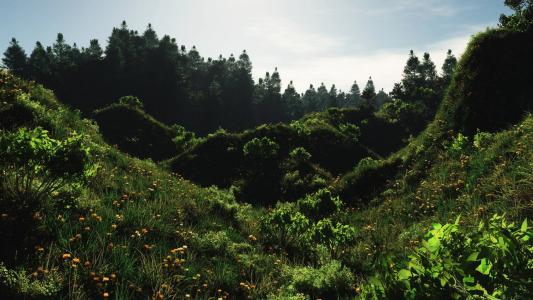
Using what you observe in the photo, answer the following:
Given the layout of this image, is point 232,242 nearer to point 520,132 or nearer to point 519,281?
point 519,281

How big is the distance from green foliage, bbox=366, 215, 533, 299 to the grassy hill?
1 cm

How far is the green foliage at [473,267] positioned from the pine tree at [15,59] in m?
87.9

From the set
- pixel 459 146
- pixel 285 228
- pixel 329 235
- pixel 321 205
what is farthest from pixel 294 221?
pixel 459 146

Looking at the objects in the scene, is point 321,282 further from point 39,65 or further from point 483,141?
point 39,65

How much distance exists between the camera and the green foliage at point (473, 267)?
270 centimetres

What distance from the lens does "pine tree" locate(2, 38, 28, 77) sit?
245 feet

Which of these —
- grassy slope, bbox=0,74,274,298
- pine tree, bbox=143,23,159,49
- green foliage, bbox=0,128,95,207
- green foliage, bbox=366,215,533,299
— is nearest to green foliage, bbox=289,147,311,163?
grassy slope, bbox=0,74,274,298

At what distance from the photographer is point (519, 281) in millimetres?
2643

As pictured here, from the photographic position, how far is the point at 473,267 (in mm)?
2957

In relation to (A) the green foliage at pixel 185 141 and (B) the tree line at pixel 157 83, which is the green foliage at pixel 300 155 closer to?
(A) the green foliage at pixel 185 141

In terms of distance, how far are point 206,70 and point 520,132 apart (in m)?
102

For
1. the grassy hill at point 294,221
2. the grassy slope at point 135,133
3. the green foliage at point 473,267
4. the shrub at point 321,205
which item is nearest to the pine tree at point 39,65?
the grassy slope at point 135,133

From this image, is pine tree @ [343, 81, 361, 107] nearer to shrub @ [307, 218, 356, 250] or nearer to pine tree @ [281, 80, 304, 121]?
pine tree @ [281, 80, 304, 121]

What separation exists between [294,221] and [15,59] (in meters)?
84.0
